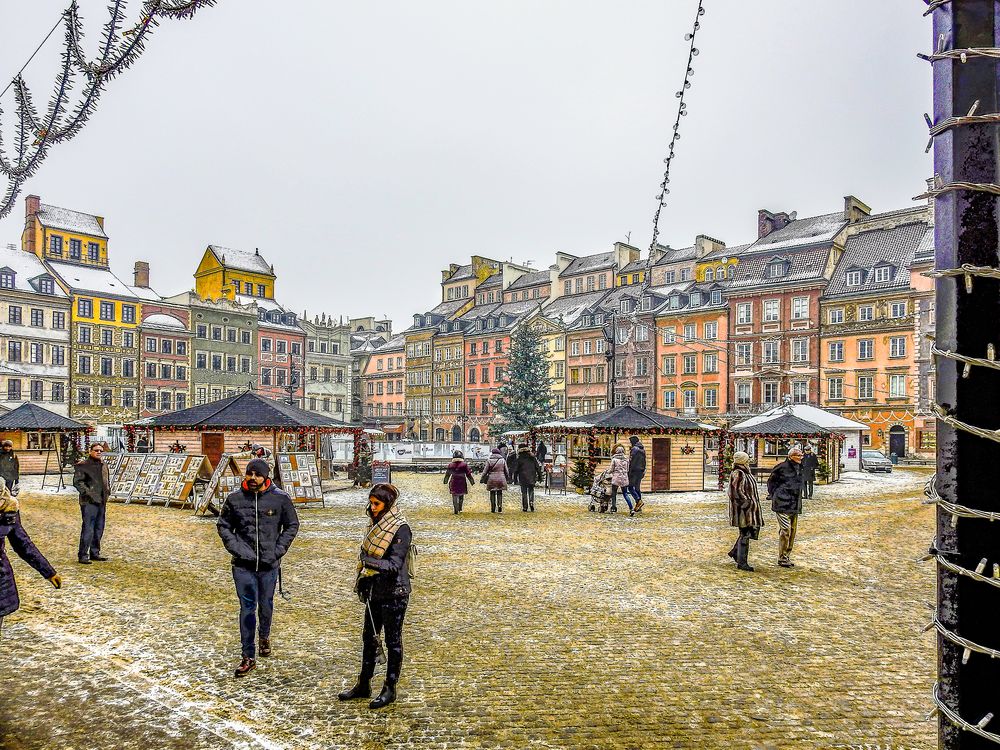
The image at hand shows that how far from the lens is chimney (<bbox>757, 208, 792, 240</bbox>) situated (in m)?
59.6

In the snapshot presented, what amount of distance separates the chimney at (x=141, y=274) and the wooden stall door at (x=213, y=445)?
43.7 meters

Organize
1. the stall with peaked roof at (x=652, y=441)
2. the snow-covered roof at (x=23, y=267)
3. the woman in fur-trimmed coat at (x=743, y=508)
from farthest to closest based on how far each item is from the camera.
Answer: the snow-covered roof at (x=23, y=267) < the stall with peaked roof at (x=652, y=441) < the woman in fur-trimmed coat at (x=743, y=508)

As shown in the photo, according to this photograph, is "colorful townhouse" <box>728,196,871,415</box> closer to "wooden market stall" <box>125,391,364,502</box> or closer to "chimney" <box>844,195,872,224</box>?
"chimney" <box>844,195,872,224</box>

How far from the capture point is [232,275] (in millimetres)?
72438

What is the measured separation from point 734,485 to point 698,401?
148 feet

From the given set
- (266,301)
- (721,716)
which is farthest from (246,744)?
(266,301)

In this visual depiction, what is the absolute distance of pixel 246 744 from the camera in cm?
557

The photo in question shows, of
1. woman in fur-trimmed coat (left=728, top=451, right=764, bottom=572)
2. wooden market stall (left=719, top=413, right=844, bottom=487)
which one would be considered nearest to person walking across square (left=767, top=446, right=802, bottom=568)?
woman in fur-trimmed coat (left=728, top=451, right=764, bottom=572)

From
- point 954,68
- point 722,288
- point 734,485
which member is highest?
point 722,288

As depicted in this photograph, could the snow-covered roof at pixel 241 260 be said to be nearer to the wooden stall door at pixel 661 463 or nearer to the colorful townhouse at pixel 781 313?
the colorful townhouse at pixel 781 313

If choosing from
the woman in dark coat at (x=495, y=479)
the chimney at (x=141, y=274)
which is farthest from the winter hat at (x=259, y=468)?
the chimney at (x=141, y=274)

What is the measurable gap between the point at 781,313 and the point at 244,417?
38899mm

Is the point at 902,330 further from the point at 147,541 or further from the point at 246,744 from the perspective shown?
the point at 246,744

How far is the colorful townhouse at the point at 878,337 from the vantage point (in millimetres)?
47094
